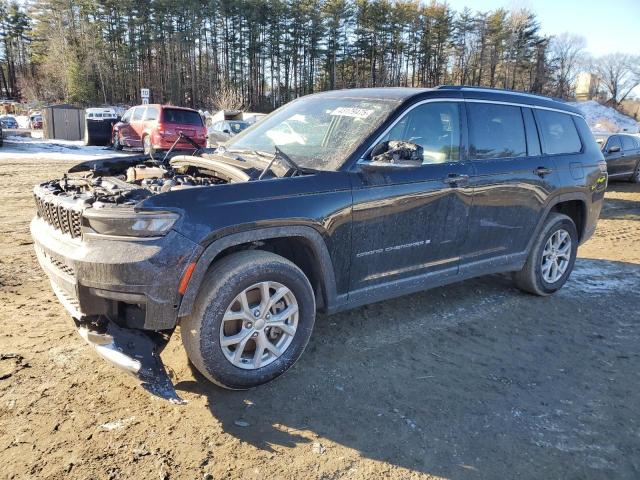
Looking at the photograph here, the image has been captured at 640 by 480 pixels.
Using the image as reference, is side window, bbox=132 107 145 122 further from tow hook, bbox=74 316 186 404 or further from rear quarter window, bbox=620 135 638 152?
tow hook, bbox=74 316 186 404

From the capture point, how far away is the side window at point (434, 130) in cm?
374

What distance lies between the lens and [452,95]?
4051 mm

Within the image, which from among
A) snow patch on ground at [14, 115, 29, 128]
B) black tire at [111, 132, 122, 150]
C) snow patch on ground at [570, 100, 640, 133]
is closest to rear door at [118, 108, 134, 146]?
black tire at [111, 132, 122, 150]

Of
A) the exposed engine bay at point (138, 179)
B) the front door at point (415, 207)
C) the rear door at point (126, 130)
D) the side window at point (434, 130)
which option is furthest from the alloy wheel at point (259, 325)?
the rear door at point (126, 130)

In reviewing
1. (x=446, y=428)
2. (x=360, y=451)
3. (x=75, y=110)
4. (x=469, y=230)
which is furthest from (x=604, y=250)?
(x=75, y=110)

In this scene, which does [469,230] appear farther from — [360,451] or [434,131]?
[360,451]

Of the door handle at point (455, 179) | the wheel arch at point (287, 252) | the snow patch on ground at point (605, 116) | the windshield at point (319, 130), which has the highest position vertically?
the snow patch on ground at point (605, 116)

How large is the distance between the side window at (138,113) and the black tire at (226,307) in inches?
668

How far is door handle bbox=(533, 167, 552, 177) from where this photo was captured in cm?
462

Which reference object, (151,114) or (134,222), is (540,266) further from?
(151,114)

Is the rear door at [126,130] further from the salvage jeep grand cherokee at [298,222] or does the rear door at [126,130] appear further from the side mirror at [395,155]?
the side mirror at [395,155]

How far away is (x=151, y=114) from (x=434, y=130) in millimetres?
15537

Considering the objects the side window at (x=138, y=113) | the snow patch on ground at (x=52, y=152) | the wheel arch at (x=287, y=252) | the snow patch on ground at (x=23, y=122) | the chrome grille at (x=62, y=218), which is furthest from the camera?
the snow patch on ground at (x=23, y=122)

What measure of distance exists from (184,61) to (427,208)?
6017 cm
